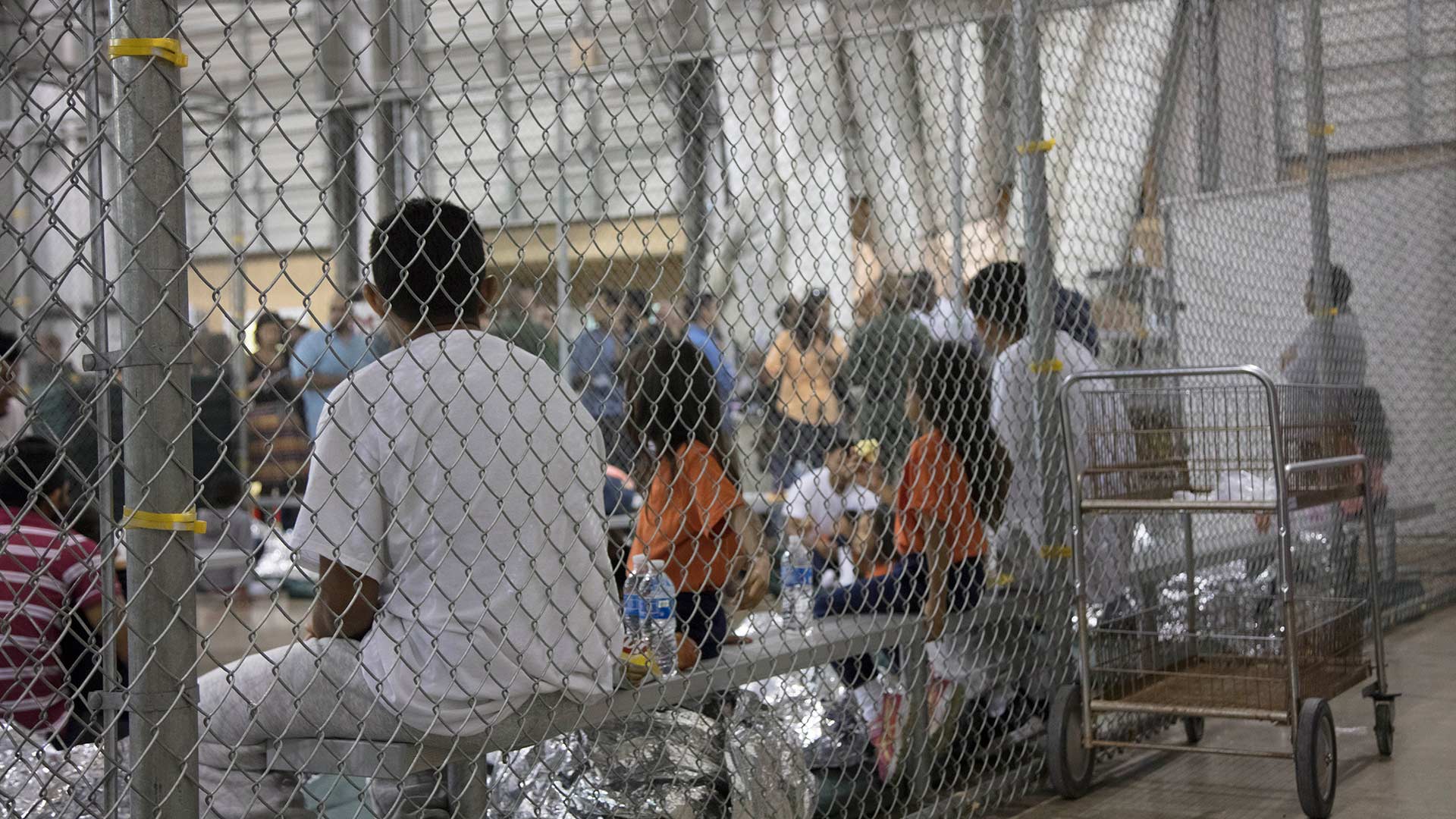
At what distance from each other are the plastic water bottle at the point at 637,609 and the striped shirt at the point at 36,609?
3.80 ft

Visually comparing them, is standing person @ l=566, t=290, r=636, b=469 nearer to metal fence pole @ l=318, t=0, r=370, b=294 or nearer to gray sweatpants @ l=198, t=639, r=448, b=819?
metal fence pole @ l=318, t=0, r=370, b=294

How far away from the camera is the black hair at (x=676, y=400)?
3.62 m

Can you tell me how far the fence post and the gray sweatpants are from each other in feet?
1.50

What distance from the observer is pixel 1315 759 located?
3828 mm

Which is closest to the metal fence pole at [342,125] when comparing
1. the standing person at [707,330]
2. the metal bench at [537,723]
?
the standing person at [707,330]

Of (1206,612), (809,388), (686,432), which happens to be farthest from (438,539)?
(809,388)

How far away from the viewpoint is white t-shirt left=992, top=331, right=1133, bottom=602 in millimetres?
4500

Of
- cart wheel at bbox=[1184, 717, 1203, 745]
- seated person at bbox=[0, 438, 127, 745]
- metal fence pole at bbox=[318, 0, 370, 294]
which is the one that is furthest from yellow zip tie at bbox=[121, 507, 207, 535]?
metal fence pole at bbox=[318, 0, 370, 294]

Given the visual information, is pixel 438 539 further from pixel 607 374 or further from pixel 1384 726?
pixel 607 374

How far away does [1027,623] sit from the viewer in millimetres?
4590

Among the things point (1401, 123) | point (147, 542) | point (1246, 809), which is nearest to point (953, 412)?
point (1246, 809)

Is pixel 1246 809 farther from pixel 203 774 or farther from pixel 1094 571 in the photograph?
pixel 203 774

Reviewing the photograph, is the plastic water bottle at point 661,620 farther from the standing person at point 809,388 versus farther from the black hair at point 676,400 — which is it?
the standing person at point 809,388

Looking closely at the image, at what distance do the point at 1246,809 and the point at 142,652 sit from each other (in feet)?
10.6
